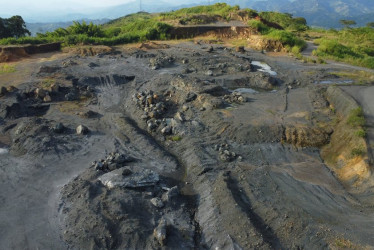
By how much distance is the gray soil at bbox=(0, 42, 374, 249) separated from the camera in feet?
24.7

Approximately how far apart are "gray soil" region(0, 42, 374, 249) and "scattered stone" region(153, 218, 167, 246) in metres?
0.05

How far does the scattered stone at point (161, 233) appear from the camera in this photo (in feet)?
23.9

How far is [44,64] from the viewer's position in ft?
66.0

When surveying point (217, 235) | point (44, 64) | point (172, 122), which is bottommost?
point (217, 235)

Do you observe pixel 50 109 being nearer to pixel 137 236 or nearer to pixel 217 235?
pixel 137 236

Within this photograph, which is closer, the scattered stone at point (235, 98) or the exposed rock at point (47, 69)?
the scattered stone at point (235, 98)

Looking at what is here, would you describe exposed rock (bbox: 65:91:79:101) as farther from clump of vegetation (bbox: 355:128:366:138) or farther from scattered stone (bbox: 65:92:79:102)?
clump of vegetation (bbox: 355:128:366:138)

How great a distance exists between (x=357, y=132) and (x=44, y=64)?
64.2ft

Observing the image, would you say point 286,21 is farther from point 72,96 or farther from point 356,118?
point 72,96

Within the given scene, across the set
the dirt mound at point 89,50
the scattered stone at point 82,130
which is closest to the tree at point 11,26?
the dirt mound at point 89,50

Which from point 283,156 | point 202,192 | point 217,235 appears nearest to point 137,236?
point 217,235

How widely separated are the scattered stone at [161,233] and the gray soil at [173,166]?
49 millimetres

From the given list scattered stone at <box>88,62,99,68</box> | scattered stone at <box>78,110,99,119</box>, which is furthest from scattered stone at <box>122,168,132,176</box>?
scattered stone at <box>88,62,99,68</box>

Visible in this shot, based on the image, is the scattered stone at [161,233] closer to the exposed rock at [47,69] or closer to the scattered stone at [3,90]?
the scattered stone at [3,90]
